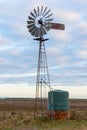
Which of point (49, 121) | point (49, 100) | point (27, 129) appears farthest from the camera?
point (49, 100)

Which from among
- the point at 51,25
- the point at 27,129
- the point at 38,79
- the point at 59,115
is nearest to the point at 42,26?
the point at 51,25

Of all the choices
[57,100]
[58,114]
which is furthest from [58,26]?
[58,114]

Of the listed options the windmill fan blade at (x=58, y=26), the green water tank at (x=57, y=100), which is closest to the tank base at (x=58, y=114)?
the green water tank at (x=57, y=100)

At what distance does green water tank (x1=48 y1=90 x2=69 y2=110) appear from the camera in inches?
1490

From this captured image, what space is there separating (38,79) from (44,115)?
3.44 m

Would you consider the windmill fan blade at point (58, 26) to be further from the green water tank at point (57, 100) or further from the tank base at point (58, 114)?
the tank base at point (58, 114)

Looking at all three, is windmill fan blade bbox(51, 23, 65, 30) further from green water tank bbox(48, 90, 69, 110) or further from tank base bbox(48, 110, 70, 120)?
tank base bbox(48, 110, 70, 120)

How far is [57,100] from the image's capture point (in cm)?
3794

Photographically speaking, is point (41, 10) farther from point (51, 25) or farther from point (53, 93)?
point (53, 93)

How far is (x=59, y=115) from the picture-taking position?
1489 inches

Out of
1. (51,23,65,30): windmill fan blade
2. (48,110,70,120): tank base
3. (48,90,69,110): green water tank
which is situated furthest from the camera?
(51,23,65,30): windmill fan blade

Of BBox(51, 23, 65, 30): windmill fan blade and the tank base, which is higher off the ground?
BBox(51, 23, 65, 30): windmill fan blade

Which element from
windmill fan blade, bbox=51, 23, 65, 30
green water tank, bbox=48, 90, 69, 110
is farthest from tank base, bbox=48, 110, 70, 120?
windmill fan blade, bbox=51, 23, 65, 30

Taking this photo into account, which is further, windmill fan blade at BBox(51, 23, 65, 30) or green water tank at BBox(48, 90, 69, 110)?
windmill fan blade at BBox(51, 23, 65, 30)
